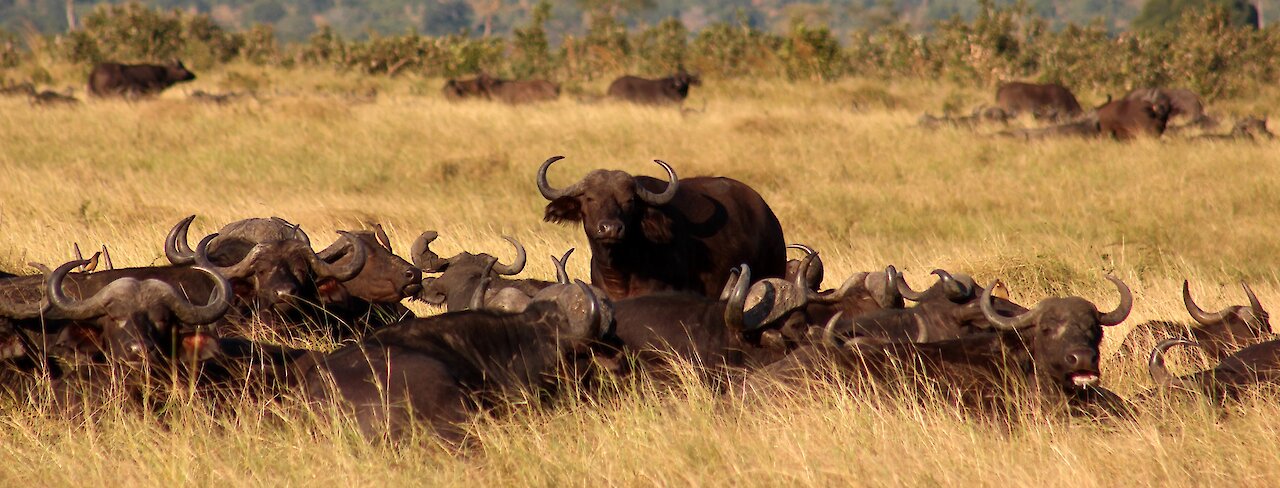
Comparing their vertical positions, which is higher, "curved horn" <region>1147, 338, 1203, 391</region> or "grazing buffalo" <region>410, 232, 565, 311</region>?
"curved horn" <region>1147, 338, 1203, 391</region>

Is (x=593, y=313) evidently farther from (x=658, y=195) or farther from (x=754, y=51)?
(x=754, y=51)

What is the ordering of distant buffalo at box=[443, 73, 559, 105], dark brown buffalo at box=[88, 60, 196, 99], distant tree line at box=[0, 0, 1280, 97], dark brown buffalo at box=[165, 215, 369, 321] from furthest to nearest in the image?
1. distant tree line at box=[0, 0, 1280, 97]
2. distant buffalo at box=[443, 73, 559, 105]
3. dark brown buffalo at box=[88, 60, 196, 99]
4. dark brown buffalo at box=[165, 215, 369, 321]

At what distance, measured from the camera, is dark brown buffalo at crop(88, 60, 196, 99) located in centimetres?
2420

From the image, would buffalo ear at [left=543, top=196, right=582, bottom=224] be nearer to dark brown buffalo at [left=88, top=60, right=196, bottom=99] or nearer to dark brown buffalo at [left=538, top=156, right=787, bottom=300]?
dark brown buffalo at [left=538, top=156, right=787, bottom=300]

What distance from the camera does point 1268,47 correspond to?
29.4 metres

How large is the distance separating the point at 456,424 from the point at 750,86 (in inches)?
837

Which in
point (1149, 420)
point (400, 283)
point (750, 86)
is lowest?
point (750, 86)

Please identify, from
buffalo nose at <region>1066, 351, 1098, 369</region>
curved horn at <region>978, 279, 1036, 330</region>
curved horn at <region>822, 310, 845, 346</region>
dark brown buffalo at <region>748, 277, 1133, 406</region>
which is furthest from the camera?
curved horn at <region>822, 310, 845, 346</region>

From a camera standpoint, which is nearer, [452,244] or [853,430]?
[853,430]

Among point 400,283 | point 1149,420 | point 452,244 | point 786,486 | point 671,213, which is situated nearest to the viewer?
point 786,486

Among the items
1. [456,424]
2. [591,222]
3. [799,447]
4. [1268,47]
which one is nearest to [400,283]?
[591,222]

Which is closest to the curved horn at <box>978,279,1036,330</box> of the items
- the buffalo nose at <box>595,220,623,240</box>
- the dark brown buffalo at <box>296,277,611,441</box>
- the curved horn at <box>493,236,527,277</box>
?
the dark brown buffalo at <box>296,277,611,441</box>

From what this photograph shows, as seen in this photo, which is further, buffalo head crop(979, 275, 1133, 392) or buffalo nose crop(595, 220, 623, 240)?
buffalo nose crop(595, 220, 623, 240)

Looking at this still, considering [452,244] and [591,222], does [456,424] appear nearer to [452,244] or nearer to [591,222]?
[591,222]
